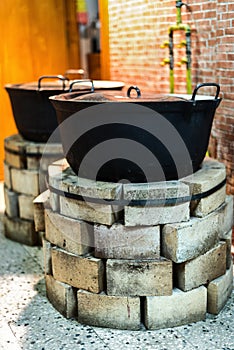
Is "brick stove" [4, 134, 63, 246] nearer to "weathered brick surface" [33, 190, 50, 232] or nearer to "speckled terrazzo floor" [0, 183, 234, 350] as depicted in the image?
"weathered brick surface" [33, 190, 50, 232]

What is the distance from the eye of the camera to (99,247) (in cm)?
266

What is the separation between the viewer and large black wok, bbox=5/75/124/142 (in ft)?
12.2

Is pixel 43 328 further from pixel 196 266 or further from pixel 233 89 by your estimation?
pixel 233 89

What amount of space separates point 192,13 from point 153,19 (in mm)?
624

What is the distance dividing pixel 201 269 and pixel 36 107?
1.77 m

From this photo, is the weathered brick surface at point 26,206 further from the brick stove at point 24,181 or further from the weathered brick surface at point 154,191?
the weathered brick surface at point 154,191

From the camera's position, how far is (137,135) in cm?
254

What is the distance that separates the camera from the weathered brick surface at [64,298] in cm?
280

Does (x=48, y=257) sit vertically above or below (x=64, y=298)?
above

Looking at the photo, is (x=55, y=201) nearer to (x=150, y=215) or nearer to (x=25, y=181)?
(x=150, y=215)

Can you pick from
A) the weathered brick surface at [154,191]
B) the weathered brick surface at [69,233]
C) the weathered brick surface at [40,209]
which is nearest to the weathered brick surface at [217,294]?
the weathered brick surface at [154,191]

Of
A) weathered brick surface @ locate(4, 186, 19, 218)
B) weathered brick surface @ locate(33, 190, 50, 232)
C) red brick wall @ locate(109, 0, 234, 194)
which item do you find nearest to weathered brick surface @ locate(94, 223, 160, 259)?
weathered brick surface @ locate(33, 190, 50, 232)

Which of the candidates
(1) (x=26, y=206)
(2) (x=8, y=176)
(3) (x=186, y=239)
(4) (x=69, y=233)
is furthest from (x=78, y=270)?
(2) (x=8, y=176)

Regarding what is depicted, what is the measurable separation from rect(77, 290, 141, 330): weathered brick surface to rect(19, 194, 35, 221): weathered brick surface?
4.38 feet
